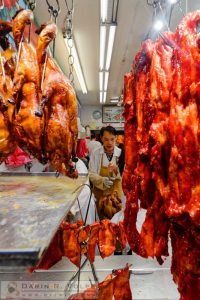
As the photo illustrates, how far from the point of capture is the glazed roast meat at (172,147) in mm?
1006

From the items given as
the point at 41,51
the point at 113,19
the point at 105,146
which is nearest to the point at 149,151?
the point at 41,51

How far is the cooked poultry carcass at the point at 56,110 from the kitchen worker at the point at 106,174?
7.50ft

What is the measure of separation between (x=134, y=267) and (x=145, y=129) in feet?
3.95

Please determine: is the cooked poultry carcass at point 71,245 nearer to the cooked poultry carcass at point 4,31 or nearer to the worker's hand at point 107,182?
the cooked poultry carcass at point 4,31

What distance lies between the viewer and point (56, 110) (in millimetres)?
1405

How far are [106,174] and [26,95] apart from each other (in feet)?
9.56

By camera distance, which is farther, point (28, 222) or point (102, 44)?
point (102, 44)

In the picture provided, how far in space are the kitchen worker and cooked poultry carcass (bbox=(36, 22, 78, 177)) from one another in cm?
229

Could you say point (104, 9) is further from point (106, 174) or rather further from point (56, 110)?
point (56, 110)

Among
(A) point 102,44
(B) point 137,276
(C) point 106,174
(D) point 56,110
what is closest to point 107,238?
(B) point 137,276

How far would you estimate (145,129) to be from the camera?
4.00ft

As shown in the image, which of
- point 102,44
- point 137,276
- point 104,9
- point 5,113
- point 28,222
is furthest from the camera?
point 102,44

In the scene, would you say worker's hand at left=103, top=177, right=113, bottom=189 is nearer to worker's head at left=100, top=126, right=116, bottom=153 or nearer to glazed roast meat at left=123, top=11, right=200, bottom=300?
worker's head at left=100, top=126, right=116, bottom=153

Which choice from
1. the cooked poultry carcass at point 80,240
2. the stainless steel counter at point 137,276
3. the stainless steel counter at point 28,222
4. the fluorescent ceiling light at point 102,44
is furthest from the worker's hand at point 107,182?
the fluorescent ceiling light at point 102,44
